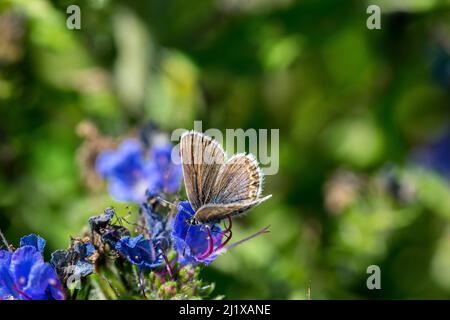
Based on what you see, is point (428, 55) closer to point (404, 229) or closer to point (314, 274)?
point (404, 229)

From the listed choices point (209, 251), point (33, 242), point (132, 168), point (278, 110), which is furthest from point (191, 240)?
point (278, 110)

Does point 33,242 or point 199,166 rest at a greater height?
point 199,166

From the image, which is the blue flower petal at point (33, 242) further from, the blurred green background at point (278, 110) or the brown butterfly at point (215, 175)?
the blurred green background at point (278, 110)

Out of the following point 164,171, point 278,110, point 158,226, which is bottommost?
point 158,226

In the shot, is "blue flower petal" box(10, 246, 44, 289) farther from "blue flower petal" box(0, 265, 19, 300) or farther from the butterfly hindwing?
the butterfly hindwing

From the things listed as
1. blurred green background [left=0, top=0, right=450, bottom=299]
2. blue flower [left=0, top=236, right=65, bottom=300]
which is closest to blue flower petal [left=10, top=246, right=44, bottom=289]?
blue flower [left=0, top=236, right=65, bottom=300]

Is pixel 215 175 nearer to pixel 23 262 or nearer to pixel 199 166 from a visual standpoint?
pixel 199 166

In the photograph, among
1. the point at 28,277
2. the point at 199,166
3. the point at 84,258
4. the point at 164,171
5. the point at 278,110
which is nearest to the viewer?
the point at 28,277
